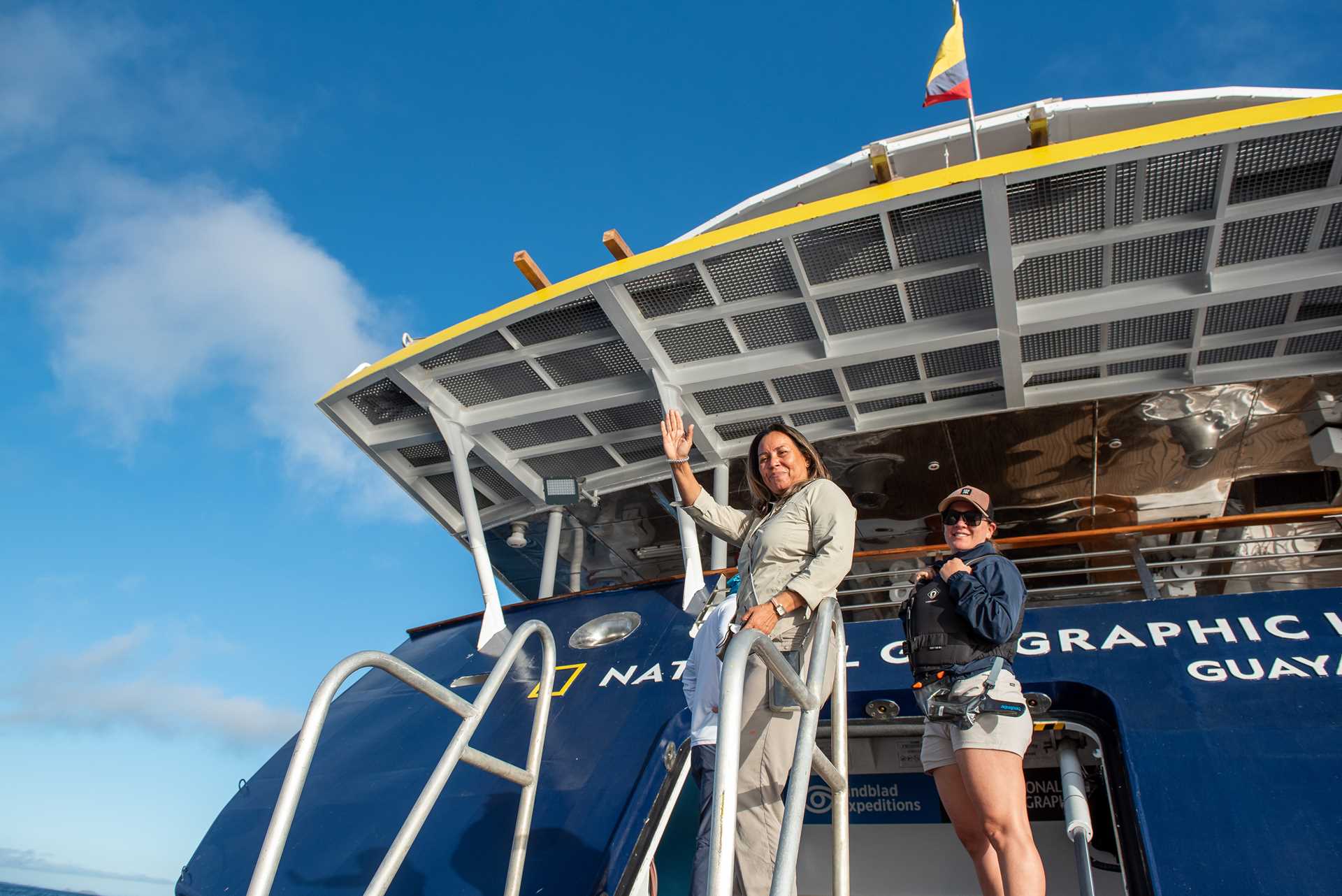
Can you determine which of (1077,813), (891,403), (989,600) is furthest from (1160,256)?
(989,600)

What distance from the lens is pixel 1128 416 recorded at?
21.7 ft

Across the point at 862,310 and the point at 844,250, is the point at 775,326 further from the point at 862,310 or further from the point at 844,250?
the point at 844,250

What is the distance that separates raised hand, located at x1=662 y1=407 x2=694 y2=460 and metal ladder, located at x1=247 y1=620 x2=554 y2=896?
0.75m

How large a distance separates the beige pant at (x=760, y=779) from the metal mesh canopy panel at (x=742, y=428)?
4335mm

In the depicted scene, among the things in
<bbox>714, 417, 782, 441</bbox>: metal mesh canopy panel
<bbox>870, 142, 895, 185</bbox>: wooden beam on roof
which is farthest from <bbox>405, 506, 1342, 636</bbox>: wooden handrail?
<bbox>870, 142, 895, 185</bbox>: wooden beam on roof

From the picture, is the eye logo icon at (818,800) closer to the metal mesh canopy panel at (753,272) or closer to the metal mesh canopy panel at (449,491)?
→ the metal mesh canopy panel at (753,272)

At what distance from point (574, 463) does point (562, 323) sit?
5.32 ft

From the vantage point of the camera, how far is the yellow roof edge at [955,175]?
4.30 metres

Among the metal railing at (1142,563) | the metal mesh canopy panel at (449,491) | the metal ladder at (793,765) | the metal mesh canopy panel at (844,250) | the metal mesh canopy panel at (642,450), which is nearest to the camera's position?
the metal ladder at (793,765)

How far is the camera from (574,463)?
736cm

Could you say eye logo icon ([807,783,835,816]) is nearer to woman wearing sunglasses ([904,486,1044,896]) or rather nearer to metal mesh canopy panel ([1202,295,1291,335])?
Result: woman wearing sunglasses ([904,486,1044,896])

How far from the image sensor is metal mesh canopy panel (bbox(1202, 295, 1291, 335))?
17.9ft

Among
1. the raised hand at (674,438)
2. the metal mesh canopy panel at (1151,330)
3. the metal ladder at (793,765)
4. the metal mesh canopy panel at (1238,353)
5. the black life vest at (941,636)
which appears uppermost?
the metal mesh canopy panel at (1238,353)

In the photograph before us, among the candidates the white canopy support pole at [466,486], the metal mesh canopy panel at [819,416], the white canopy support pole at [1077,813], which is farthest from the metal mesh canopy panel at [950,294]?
the white canopy support pole at [466,486]
